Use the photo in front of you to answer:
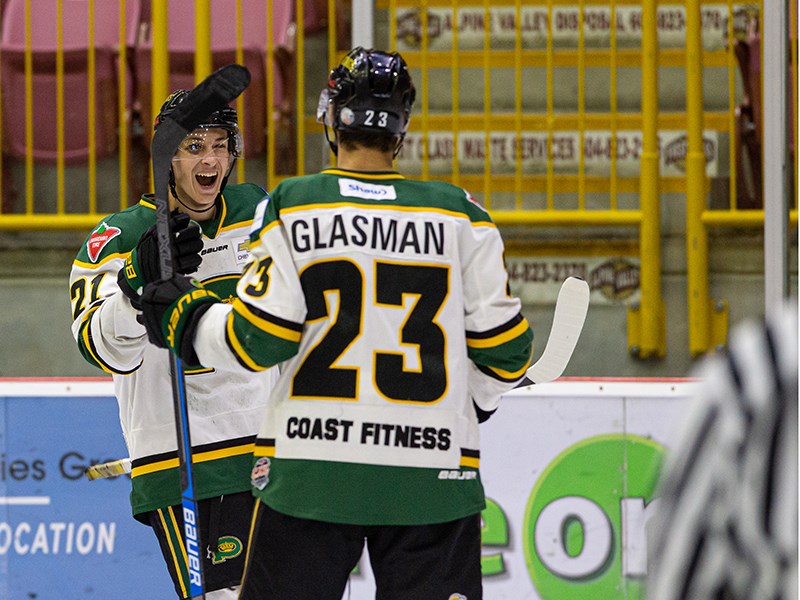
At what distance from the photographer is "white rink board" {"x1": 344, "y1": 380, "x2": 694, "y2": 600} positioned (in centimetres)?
359

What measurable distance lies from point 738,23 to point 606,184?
33.9 inches

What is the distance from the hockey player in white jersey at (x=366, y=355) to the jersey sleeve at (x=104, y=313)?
1.14 ft

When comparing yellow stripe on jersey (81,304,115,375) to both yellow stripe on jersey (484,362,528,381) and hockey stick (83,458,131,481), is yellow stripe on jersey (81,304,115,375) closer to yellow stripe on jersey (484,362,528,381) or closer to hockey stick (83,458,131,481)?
hockey stick (83,458,131,481)

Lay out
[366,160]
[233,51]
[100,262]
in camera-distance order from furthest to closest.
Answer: [233,51] < [100,262] < [366,160]

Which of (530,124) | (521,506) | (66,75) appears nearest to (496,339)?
(521,506)

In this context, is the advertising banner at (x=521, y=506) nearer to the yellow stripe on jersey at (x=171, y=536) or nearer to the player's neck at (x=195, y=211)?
the yellow stripe on jersey at (x=171, y=536)

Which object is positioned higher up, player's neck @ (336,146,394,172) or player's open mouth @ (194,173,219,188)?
player's open mouth @ (194,173,219,188)

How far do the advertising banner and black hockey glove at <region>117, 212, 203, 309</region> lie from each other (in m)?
1.46

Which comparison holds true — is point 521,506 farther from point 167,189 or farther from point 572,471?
point 167,189

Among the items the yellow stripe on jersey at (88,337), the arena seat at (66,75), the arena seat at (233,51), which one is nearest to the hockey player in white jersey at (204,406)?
the yellow stripe on jersey at (88,337)

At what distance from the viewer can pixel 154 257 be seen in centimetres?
227

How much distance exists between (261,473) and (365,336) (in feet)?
0.89

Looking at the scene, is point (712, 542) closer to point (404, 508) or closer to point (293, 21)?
point (404, 508)

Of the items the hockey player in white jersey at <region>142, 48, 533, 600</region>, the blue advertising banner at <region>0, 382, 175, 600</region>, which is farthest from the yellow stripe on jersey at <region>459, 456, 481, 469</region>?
the blue advertising banner at <region>0, 382, 175, 600</region>
